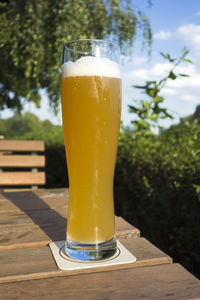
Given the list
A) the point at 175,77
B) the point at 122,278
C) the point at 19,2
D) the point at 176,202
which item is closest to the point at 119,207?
the point at 176,202

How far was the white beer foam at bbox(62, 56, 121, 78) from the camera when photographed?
90 centimetres

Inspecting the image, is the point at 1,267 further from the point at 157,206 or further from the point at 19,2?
the point at 19,2

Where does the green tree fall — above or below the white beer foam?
above

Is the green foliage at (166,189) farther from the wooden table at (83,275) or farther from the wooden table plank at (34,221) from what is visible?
the wooden table at (83,275)

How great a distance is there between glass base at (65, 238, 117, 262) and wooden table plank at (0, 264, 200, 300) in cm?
11

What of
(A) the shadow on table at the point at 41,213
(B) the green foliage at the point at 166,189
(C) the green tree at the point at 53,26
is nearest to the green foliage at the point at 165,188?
(B) the green foliage at the point at 166,189

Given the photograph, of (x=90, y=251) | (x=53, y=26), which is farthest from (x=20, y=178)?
(x=53, y=26)

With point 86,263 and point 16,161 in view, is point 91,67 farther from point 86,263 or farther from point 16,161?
point 16,161

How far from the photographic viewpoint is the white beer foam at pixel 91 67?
2.96 ft

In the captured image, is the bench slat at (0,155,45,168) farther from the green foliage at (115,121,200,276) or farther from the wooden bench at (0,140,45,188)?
the green foliage at (115,121,200,276)

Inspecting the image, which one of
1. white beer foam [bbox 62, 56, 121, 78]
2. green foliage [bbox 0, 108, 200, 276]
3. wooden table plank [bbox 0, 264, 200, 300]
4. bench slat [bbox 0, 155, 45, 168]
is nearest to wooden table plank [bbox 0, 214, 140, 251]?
wooden table plank [bbox 0, 264, 200, 300]

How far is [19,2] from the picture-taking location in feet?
21.4

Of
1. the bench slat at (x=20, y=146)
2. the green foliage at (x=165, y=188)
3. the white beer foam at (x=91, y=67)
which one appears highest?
the white beer foam at (x=91, y=67)

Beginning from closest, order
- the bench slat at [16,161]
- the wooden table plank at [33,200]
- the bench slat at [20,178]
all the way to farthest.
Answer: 1. the wooden table plank at [33,200]
2. the bench slat at [20,178]
3. the bench slat at [16,161]
